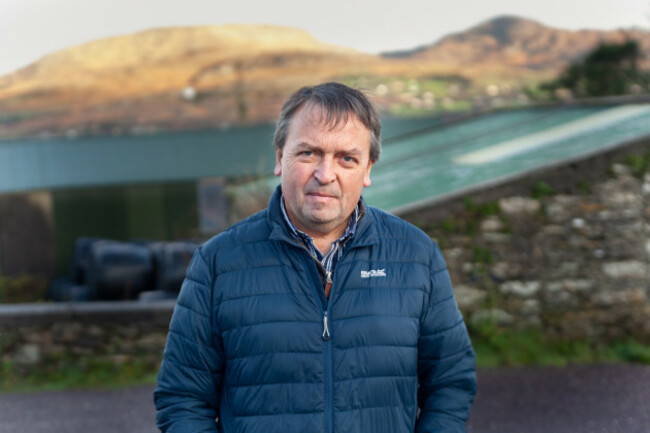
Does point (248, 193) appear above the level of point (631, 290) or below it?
above

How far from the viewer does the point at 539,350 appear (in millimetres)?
7320

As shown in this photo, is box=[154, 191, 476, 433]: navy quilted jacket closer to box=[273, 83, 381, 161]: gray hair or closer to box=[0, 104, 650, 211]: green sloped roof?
box=[273, 83, 381, 161]: gray hair

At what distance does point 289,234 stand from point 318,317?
27 centimetres

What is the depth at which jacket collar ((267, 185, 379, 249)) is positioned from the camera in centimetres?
241

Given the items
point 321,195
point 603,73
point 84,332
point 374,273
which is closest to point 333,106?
point 321,195

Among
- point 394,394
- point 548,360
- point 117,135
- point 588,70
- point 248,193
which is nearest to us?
point 394,394

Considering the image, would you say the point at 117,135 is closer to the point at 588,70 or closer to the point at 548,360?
the point at 588,70

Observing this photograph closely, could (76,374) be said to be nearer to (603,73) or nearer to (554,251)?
(554,251)

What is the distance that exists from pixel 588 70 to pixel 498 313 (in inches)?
465

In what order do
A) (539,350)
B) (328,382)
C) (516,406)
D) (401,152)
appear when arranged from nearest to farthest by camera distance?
(328,382) < (516,406) < (539,350) < (401,152)

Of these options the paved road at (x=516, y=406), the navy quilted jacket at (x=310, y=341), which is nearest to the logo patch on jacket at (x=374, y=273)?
the navy quilted jacket at (x=310, y=341)

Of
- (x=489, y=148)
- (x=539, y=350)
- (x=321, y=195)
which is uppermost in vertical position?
(x=321, y=195)

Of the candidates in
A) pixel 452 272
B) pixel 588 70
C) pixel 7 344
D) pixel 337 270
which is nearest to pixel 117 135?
pixel 588 70

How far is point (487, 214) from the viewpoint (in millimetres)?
7441
